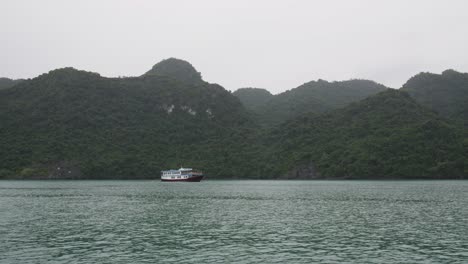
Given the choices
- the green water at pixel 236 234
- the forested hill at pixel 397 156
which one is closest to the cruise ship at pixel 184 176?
the forested hill at pixel 397 156

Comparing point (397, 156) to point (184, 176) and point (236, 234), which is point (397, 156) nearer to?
point (184, 176)

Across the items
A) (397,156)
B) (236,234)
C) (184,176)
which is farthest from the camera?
(397,156)

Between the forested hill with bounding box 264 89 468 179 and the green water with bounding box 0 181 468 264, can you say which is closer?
the green water with bounding box 0 181 468 264

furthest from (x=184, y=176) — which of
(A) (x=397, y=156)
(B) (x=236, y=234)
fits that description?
(B) (x=236, y=234)

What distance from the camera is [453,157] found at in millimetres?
164625

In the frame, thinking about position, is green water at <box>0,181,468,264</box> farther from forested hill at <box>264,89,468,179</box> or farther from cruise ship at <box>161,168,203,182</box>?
forested hill at <box>264,89,468,179</box>

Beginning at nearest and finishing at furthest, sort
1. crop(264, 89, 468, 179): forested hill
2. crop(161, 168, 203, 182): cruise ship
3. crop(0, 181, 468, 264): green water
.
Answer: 1. crop(0, 181, 468, 264): green water
2. crop(264, 89, 468, 179): forested hill
3. crop(161, 168, 203, 182): cruise ship

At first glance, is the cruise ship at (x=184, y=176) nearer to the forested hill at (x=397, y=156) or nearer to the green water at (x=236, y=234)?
the forested hill at (x=397, y=156)

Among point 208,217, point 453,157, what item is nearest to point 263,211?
point 208,217

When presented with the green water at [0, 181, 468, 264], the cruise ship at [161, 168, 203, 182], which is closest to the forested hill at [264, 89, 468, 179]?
the cruise ship at [161, 168, 203, 182]

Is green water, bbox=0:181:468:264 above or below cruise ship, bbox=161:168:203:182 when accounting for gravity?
below

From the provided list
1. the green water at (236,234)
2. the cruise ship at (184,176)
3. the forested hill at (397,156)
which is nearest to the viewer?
the green water at (236,234)

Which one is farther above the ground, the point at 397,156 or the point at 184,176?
the point at 397,156

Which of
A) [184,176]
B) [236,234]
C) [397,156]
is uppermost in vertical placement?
[397,156]
